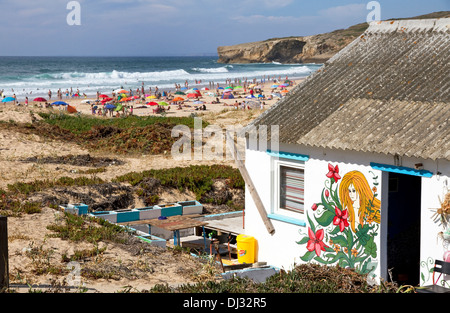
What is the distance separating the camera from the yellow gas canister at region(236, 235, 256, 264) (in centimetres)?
1207

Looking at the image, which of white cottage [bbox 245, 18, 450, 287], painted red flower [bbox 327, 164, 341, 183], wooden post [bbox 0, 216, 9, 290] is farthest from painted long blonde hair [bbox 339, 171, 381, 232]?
wooden post [bbox 0, 216, 9, 290]

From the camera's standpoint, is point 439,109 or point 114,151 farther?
point 114,151

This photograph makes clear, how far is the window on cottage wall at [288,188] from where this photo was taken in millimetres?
11266

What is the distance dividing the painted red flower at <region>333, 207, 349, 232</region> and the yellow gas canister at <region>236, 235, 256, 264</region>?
2.18 meters

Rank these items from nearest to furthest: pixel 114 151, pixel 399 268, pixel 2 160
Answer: pixel 399 268 < pixel 2 160 < pixel 114 151

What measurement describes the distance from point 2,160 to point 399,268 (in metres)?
15.0

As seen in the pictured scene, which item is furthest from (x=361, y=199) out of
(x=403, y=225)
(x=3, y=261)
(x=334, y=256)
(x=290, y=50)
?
(x=290, y=50)

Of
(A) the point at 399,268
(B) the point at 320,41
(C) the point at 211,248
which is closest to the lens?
(A) the point at 399,268

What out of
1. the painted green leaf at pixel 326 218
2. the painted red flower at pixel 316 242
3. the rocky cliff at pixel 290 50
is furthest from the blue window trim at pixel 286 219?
the rocky cliff at pixel 290 50

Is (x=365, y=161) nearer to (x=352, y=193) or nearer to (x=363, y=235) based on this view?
(x=352, y=193)

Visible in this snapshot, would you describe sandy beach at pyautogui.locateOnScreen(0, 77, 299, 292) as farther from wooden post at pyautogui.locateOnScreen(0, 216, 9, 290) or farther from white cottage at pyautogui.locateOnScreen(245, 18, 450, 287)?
white cottage at pyautogui.locateOnScreen(245, 18, 450, 287)

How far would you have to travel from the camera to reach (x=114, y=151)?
24.6 metres
